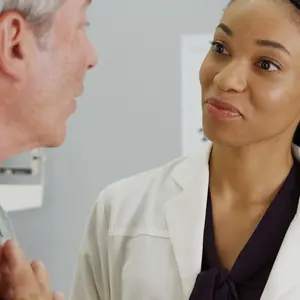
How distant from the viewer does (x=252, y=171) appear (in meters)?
1.11

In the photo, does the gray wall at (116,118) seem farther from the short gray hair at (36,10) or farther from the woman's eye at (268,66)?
the short gray hair at (36,10)

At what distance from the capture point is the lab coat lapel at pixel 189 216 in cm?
105

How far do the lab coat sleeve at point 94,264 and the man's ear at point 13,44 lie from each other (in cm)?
50

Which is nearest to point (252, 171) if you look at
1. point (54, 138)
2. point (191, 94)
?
point (54, 138)

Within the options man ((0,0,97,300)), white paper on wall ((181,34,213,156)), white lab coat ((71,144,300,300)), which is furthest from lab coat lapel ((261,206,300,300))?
white paper on wall ((181,34,213,156))

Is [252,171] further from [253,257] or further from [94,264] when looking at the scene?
[94,264]

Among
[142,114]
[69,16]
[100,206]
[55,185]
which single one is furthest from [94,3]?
[69,16]

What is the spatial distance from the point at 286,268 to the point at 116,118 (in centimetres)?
86

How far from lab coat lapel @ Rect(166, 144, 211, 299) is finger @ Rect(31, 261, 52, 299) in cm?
34

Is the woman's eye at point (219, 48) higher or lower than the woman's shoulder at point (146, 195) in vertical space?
higher

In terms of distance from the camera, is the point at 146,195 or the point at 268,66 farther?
the point at 146,195

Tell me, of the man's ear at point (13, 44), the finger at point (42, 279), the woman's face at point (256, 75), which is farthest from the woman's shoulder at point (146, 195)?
the man's ear at point (13, 44)

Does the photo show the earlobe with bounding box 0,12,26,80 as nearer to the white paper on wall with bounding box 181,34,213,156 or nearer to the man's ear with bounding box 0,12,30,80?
the man's ear with bounding box 0,12,30,80

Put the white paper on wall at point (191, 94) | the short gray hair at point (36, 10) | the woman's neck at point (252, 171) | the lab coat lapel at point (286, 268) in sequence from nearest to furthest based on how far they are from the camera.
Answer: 1. the short gray hair at point (36, 10)
2. the lab coat lapel at point (286, 268)
3. the woman's neck at point (252, 171)
4. the white paper on wall at point (191, 94)
